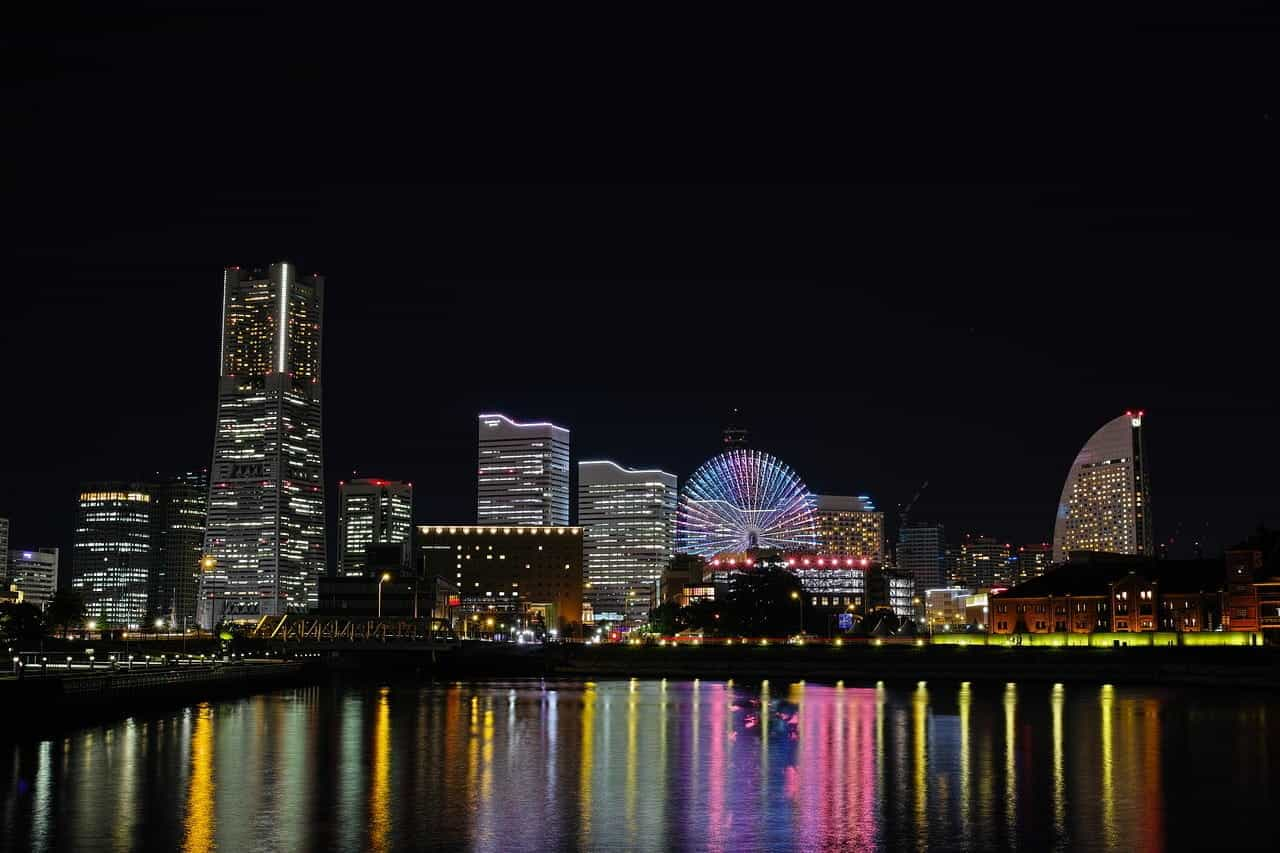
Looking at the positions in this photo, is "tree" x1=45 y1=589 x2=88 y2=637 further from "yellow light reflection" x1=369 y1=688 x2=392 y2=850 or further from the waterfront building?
the waterfront building

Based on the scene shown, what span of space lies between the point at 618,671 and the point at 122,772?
118 metres

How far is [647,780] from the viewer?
49125 millimetres

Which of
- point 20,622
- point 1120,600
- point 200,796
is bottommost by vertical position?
point 200,796

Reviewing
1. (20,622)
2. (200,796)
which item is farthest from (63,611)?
(200,796)

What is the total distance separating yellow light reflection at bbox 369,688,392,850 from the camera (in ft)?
Answer: 121

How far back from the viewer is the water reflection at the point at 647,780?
37281mm

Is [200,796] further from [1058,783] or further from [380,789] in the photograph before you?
[1058,783]

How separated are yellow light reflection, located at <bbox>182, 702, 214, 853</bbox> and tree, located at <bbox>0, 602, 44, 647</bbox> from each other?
4039 inches

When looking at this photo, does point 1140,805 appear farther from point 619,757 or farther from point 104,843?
point 104,843

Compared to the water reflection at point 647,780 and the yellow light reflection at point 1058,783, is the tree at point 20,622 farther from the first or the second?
the yellow light reflection at point 1058,783

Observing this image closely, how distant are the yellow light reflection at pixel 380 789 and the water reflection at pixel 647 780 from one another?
0.13m

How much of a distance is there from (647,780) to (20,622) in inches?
5360

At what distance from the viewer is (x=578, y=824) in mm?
39062

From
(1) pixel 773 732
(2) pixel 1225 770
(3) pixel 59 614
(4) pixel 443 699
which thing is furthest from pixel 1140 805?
(3) pixel 59 614
